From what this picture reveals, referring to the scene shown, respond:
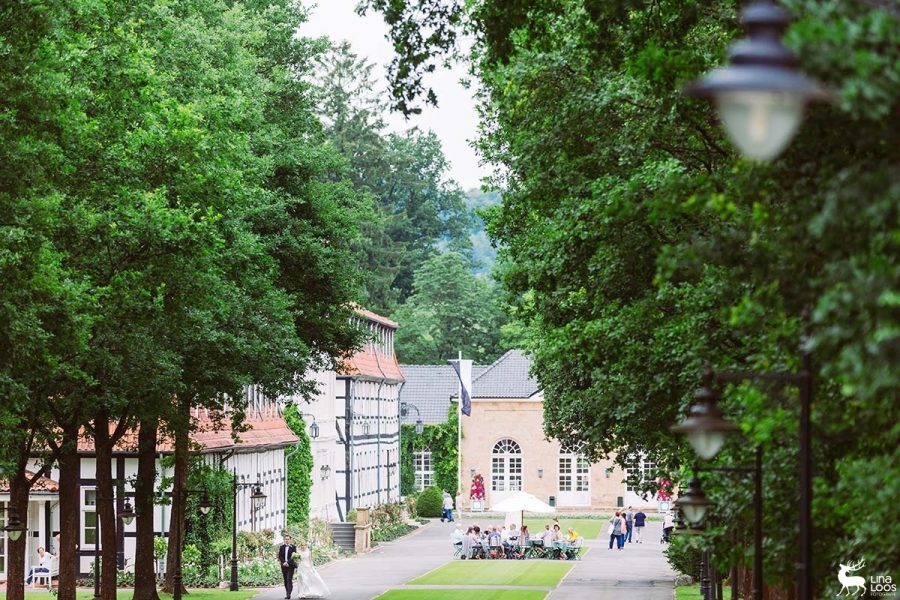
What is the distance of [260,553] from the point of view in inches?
1841

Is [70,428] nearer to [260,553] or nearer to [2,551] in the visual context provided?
[2,551]

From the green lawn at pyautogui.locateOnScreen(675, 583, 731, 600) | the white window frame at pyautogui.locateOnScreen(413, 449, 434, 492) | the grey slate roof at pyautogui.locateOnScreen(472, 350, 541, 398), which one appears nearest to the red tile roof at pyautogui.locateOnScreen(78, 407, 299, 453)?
the green lawn at pyautogui.locateOnScreen(675, 583, 731, 600)

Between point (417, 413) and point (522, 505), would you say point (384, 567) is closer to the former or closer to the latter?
point (522, 505)

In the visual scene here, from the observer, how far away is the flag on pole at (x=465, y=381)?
73.1 m

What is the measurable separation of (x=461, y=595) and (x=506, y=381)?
44.7 metres

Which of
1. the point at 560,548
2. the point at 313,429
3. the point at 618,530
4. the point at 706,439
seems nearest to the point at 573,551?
the point at 560,548

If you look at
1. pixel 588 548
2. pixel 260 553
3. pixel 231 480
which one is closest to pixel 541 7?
Answer: pixel 231 480

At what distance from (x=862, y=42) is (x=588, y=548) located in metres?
53.6

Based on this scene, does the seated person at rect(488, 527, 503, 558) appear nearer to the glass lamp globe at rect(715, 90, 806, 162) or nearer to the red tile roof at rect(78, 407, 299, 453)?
the red tile roof at rect(78, 407, 299, 453)

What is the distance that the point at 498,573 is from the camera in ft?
153

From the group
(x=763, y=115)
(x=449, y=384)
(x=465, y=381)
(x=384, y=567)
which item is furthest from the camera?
(x=449, y=384)

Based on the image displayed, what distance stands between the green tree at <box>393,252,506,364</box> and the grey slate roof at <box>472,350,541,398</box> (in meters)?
11.5

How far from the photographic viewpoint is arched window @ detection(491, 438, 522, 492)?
81812 millimetres

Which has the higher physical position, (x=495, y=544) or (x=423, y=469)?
(x=423, y=469)
